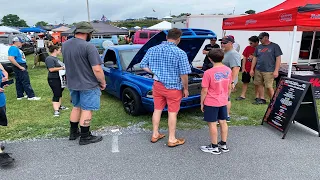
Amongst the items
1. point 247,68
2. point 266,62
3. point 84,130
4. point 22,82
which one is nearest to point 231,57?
point 266,62

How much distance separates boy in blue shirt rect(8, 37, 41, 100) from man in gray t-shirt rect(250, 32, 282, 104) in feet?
18.5

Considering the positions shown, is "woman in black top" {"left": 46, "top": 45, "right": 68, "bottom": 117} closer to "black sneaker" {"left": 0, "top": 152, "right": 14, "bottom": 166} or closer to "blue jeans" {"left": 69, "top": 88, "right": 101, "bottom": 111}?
"blue jeans" {"left": 69, "top": 88, "right": 101, "bottom": 111}


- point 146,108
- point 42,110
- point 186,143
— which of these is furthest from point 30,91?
point 186,143

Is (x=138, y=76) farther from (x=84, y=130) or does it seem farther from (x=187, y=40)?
(x=84, y=130)

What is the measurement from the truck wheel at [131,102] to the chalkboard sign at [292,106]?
8.11 ft

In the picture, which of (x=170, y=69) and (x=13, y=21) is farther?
(x=13, y=21)

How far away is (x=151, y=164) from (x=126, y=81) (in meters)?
2.28

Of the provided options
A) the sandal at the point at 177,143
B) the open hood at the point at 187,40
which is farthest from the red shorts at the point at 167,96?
the open hood at the point at 187,40

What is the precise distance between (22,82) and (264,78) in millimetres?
5970

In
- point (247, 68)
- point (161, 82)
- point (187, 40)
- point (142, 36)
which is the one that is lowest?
point (247, 68)

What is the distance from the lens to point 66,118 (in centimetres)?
505

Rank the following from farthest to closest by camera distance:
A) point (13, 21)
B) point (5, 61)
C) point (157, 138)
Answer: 1. point (13, 21)
2. point (5, 61)
3. point (157, 138)

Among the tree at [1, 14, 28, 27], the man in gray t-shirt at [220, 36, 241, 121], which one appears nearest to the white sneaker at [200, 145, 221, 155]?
the man in gray t-shirt at [220, 36, 241, 121]

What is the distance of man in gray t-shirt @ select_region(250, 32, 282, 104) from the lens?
5668 mm
